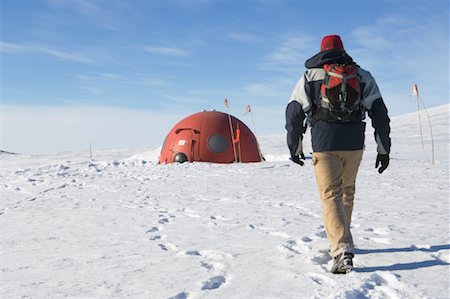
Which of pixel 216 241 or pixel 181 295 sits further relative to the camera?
pixel 216 241

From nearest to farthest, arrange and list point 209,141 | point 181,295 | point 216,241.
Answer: point 181,295 < point 216,241 < point 209,141

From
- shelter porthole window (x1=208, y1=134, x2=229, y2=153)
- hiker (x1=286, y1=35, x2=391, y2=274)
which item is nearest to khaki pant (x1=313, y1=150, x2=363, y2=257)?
hiker (x1=286, y1=35, x2=391, y2=274)

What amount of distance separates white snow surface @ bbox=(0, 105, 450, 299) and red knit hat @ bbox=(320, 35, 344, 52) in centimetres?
181

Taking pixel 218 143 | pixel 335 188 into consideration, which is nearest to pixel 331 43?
pixel 335 188

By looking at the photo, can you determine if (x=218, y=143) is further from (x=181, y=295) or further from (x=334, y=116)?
(x=181, y=295)

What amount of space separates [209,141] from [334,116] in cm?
1222

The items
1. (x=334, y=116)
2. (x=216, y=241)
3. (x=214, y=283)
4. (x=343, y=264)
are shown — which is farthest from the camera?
(x=216, y=241)

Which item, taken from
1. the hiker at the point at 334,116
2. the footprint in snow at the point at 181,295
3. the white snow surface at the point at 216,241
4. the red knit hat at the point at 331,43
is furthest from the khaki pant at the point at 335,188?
the footprint in snow at the point at 181,295

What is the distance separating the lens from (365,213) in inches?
239

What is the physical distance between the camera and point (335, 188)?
3.70 m

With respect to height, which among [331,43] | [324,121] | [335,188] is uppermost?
[331,43]

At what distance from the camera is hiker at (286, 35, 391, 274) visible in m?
3.62

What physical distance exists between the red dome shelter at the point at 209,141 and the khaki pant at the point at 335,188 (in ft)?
39.1

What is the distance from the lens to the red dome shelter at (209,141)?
1573 cm
